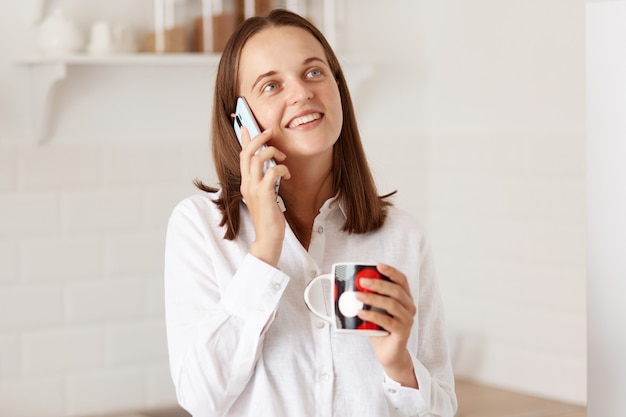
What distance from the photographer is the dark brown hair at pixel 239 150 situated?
1308 millimetres

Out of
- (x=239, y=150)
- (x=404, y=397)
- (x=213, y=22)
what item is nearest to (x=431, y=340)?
(x=404, y=397)

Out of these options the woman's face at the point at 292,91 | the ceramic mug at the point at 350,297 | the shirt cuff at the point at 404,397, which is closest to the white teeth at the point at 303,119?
the woman's face at the point at 292,91

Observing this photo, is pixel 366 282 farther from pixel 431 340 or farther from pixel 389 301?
pixel 431 340

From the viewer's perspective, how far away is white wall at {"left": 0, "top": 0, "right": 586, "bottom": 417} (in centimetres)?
213

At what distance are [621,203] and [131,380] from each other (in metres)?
1.42

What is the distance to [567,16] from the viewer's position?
2.25 m

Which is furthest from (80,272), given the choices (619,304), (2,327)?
(619,304)

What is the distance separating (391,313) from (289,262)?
21 cm

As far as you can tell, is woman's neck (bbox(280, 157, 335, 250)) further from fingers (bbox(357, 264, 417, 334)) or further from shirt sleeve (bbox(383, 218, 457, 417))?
fingers (bbox(357, 264, 417, 334))

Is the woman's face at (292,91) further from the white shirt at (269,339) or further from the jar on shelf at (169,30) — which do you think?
the jar on shelf at (169,30)

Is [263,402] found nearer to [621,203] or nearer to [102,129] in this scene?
[621,203]

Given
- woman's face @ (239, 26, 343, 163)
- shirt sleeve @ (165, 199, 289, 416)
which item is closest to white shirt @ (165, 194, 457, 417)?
shirt sleeve @ (165, 199, 289, 416)

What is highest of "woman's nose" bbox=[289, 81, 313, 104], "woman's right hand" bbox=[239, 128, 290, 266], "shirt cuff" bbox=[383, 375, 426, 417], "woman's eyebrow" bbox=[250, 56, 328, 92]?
"woman's eyebrow" bbox=[250, 56, 328, 92]

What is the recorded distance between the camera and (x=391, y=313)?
1116 millimetres
